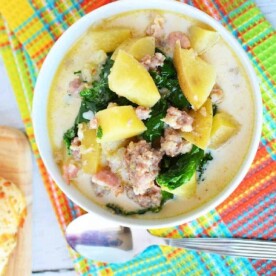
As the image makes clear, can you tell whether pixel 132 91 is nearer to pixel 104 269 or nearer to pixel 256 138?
pixel 256 138

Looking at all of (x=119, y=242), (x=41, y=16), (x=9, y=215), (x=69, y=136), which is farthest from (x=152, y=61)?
(x=9, y=215)

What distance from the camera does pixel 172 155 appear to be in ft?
6.04

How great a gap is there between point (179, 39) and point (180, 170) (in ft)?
1.47

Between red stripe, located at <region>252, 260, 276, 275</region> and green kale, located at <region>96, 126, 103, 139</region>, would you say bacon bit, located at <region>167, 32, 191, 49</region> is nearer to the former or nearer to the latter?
green kale, located at <region>96, 126, 103, 139</region>

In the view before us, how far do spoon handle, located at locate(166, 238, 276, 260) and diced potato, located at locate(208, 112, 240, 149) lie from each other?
1.74ft

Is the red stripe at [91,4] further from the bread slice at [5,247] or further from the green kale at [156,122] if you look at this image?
the bread slice at [5,247]

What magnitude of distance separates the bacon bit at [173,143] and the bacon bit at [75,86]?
34 centimetres

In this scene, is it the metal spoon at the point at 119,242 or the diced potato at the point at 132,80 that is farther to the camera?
the metal spoon at the point at 119,242

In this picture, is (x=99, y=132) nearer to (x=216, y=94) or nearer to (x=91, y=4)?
(x=216, y=94)

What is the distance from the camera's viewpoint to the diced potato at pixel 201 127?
5.90ft

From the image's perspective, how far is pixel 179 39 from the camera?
1.86 meters

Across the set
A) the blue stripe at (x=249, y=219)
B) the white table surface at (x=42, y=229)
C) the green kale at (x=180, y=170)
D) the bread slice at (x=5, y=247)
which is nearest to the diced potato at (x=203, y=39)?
the green kale at (x=180, y=170)

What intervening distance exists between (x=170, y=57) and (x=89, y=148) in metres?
0.43

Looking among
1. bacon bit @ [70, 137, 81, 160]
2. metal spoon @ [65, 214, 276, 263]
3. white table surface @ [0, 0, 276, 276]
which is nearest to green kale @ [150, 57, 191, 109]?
bacon bit @ [70, 137, 81, 160]
